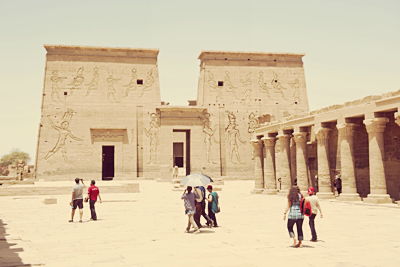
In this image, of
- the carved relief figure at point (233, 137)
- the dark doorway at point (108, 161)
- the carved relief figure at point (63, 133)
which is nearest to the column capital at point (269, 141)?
the carved relief figure at point (233, 137)

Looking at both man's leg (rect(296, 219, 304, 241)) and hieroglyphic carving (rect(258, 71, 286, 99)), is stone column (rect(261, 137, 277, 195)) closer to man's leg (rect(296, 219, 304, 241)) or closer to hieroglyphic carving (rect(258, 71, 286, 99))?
man's leg (rect(296, 219, 304, 241))

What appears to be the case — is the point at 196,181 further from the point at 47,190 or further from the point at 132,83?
the point at 132,83

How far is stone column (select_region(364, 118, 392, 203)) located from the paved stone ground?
4.00 ft

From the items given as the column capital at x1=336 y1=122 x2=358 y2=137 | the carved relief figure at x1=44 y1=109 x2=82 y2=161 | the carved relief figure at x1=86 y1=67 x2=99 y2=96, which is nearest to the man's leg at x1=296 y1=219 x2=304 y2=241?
the column capital at x1=336 y1=122 x2=358 y2=137

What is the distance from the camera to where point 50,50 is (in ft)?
118

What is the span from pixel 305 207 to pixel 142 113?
29.7m

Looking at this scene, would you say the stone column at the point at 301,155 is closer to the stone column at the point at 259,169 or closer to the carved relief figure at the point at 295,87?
the stone column at the point at 259,169

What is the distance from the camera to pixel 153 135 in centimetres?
3634

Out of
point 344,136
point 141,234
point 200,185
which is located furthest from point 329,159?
point 141,234

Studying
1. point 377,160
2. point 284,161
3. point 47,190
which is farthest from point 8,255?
point 47,190

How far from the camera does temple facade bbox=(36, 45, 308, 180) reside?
35.1 metres

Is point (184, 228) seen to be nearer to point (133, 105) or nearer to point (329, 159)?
point (329, 159)

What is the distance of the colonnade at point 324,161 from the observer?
46.8ft

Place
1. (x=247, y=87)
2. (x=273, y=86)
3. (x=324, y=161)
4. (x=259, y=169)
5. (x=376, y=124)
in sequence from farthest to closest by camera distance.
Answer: (x=273, y=86)
(x=247, y=87)
(x=259, y=169)
(x=324, y=161)
(x=376, y=124)
